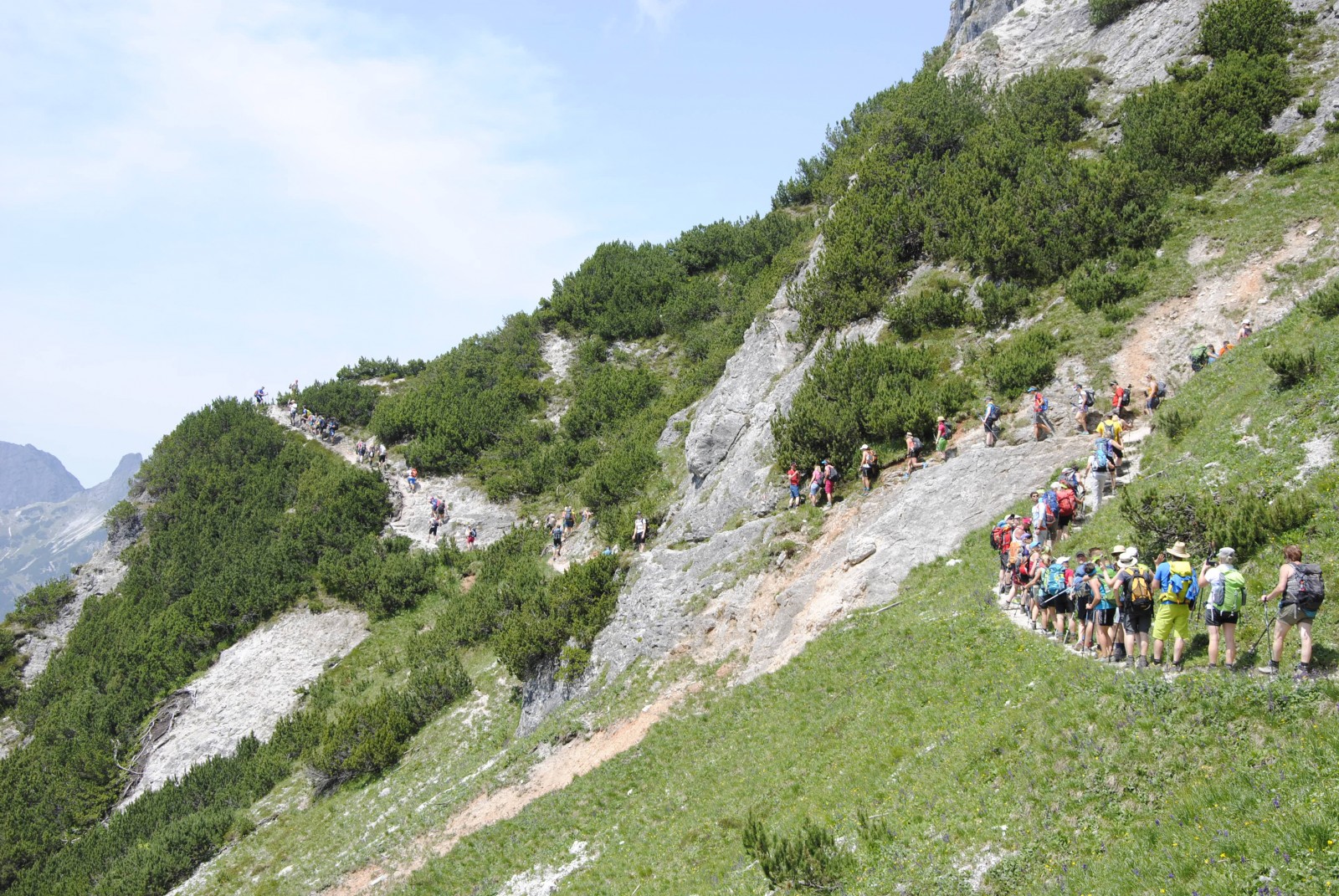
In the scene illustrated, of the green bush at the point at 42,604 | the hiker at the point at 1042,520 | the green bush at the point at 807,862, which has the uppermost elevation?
the green bush at the point at 42,604

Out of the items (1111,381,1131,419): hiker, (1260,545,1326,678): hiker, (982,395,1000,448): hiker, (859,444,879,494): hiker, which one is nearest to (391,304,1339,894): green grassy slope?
(1260,545,1326,678): hiker

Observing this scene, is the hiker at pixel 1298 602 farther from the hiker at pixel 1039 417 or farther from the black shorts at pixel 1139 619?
the hiker at pixel 1039 417

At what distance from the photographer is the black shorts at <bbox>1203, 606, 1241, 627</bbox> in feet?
30.0

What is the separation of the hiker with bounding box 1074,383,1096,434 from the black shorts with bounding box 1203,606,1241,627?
11591 millimetres

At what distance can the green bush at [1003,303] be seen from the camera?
85.5 ft

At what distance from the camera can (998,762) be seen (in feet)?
31.6

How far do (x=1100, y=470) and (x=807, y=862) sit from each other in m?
11.5

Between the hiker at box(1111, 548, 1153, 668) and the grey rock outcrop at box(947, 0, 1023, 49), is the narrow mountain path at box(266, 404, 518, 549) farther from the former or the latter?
the grey rock outcrop at box(947, 0, 1023, 49)

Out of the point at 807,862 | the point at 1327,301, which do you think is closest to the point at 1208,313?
the point at 1327,301

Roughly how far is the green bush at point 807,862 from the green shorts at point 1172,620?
5076 millimetres

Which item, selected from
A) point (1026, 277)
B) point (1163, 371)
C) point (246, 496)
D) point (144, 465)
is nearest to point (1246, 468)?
point (1163, 371)

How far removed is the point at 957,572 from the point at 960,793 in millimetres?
8370

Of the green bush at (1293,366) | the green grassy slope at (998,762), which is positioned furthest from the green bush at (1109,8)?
the green bush at (1293,366)

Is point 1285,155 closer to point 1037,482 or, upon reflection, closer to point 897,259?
point 897,259
